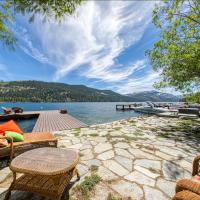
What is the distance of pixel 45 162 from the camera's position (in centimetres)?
216

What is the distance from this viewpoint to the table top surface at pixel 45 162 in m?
1.93

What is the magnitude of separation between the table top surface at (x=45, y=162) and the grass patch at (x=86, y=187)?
A: 20.3 inches

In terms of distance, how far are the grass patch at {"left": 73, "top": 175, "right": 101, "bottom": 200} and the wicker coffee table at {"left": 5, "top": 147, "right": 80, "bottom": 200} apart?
0.90ft

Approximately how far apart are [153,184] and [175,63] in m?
6.88

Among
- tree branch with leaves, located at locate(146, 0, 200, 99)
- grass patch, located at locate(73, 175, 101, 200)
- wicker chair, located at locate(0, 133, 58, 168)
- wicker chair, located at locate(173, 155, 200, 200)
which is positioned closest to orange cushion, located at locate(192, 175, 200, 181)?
wicker chair, located at locate(173, 155, 200, 200)

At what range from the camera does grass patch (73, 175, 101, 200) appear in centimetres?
225

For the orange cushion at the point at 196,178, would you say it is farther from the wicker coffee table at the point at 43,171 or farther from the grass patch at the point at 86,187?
the wicker coffee table at the point at 43,171

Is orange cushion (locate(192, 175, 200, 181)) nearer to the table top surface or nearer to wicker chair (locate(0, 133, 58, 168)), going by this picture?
the table top surface

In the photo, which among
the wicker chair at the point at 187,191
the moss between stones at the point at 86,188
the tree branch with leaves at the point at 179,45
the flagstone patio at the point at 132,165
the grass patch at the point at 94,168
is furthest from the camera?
the tree branch with leaves at the point at 179,45

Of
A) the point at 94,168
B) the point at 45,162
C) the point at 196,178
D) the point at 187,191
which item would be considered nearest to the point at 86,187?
the point at 94,168

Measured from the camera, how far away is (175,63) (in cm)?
763

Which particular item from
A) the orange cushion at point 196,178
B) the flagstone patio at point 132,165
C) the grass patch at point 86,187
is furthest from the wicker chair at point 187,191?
the grass patch at point 86,187

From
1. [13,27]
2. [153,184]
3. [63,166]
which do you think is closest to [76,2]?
[13,27]

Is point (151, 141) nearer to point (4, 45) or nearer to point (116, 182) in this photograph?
point (116, 182)
